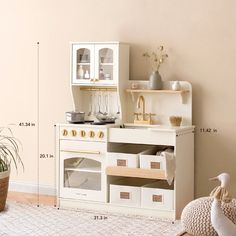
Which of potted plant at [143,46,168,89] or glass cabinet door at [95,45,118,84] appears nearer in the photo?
potted plant at [143,46,168,89]

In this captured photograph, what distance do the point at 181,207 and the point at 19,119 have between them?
2.12 m

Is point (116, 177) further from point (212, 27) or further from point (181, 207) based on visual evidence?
point (212, 27)

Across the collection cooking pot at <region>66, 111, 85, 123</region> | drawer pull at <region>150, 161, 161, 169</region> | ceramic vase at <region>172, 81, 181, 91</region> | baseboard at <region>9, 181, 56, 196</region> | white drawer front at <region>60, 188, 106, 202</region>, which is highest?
ceramic vase at <region>172, 81, 181, 91</region>

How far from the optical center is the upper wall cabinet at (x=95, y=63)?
5656 millimetres

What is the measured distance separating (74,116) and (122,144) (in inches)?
21.2

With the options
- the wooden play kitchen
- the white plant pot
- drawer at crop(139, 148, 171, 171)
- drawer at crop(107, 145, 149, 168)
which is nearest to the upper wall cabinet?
the wooden play kitchen

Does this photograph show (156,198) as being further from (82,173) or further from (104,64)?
(104,64)

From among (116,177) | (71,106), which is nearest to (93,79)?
(71,106)

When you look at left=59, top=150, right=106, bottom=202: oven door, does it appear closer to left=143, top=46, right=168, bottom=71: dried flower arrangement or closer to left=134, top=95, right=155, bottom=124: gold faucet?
left=134, top=95, right=155, bottom=124: gold faucet

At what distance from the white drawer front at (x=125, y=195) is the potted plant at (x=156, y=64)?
0.97 m

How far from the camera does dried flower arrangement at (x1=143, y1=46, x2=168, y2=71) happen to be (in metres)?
5.70

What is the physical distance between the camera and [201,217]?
3834 mm

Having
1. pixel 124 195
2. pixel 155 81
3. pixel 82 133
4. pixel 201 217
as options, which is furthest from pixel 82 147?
pixel 201 217

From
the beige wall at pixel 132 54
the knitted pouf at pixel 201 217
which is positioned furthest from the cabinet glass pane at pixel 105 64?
the knitted pouf at pixel 201 217
